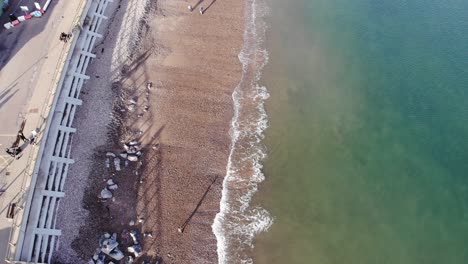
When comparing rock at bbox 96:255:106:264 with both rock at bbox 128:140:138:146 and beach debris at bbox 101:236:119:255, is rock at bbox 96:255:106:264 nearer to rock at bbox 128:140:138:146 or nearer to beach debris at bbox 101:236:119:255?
beach debris at bbox 101:236:119:255

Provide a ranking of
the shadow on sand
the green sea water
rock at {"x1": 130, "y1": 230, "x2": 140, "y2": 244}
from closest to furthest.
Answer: rock at {"x1": 130, "y1": 230, "x2": 140, "y2": 244} < the green sea water < the shadow on sand

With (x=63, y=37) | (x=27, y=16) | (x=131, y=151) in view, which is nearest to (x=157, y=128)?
(x=131, y=151)

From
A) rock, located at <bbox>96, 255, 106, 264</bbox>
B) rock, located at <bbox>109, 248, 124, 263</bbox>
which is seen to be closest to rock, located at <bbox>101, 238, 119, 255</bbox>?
rock, located at <bbox>109, 248, 124, 263</bbox>

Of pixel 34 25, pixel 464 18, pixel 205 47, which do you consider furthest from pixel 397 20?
pixel 34 25

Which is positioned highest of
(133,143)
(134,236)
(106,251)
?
(133,143)

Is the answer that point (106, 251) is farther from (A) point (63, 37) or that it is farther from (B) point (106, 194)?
(A) point (63, 37)

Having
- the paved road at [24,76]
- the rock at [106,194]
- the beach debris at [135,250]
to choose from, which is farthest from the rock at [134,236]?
the paved road at [24,76]

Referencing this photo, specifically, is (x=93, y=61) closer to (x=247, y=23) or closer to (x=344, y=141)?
(x=247, y=23)
